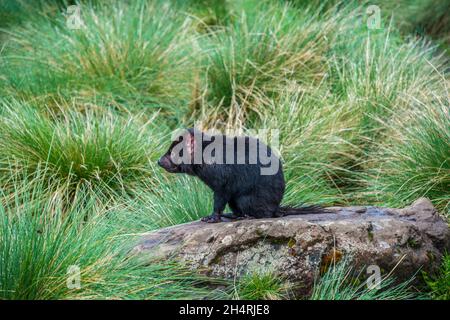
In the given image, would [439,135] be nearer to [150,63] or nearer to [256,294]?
[256,294]

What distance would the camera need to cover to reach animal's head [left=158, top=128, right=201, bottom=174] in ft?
16.8

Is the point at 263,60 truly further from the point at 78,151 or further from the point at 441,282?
the point at 441,282

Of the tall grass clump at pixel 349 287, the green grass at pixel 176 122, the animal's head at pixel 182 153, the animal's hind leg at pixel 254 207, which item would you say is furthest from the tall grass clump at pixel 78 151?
the tall grass clump at pixel 349 287

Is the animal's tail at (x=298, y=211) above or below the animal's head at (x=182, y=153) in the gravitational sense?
below

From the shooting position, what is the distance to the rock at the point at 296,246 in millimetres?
4531

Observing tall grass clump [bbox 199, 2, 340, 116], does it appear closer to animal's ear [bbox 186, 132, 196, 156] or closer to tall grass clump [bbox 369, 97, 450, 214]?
tall grass clump [bbox 369, 97, 450, 214]

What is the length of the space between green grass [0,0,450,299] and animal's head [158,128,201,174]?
22.1 inches

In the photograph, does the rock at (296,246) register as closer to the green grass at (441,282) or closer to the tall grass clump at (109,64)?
the green grass at (441,282)

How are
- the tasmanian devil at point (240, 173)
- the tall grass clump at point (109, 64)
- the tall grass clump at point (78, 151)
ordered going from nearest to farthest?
the tasmanian devil at point (240, 173) → the tall grass clump at point (78, 151) → the tall grass clump at point (109, 64)

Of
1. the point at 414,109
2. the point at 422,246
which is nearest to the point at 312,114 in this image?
the point at 414,109

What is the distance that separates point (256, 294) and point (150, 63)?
15.4 ft

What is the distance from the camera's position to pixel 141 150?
22.9 feet

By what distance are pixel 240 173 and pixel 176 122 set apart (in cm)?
357

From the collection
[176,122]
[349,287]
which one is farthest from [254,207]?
[176,122]
